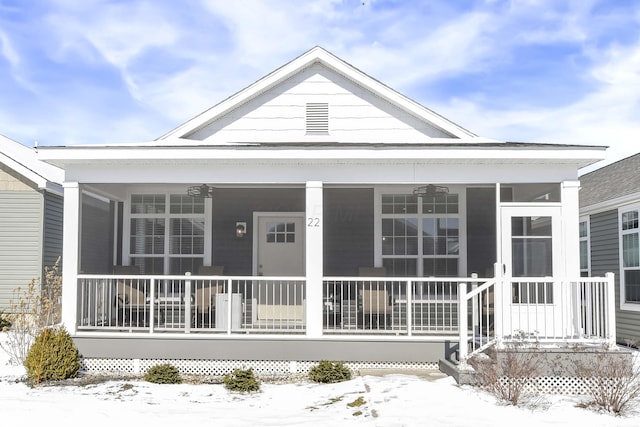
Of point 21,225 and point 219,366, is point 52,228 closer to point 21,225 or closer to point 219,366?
point 21,225

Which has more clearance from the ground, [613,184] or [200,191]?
[613,184]

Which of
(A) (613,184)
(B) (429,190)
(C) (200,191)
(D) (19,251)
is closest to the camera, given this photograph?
(B) (429,190)

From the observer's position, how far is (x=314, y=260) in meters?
9.69

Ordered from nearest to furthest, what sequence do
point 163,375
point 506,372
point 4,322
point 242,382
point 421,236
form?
point 506,372, point 242,382, point 163,375, point 421,236, point 4,322

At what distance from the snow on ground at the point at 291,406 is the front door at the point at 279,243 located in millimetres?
3991

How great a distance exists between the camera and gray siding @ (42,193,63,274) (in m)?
14.0

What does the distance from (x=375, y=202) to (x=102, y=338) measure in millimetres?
5849

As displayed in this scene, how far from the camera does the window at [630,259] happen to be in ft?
40.1

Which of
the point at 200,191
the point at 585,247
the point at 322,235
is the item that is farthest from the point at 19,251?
the point at 585,247

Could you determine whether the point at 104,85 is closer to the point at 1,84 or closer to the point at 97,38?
the point at 97,38

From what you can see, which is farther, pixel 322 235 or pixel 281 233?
pixel 281 233

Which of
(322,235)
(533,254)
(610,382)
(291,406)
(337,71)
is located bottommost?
(291,406)

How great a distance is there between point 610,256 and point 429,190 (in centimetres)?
503

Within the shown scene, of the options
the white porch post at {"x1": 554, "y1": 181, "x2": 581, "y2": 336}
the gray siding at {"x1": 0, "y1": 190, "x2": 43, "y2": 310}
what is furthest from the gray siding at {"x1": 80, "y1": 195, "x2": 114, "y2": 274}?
the white porch post at {"x1": 554, "y1": 181, "x2": 581, "y2": 336}
